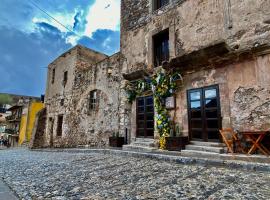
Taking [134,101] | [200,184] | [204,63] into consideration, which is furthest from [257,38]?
[134,101]

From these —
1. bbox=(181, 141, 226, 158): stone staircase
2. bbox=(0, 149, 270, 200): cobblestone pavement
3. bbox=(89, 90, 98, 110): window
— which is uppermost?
bbox=(89, 90, 98, 110): window

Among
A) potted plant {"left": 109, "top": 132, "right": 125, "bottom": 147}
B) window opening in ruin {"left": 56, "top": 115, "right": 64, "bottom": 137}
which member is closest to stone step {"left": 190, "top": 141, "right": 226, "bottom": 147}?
potted plant {"left": 109, "top": 132, "right": 125, "bottom": 147}

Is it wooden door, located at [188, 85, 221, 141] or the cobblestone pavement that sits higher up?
wooden door, located at [188, 85, 221, 141]

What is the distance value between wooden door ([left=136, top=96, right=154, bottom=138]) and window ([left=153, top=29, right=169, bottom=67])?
153 cm

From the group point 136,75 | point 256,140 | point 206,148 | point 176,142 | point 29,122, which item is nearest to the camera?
point 256,140

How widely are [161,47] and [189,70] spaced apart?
82.8 inches

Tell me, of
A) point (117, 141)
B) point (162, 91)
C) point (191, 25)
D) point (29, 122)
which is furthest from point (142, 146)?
point (29, 122)

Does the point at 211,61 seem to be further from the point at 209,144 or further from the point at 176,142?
the point at 176,142

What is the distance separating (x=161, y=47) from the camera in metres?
8.02

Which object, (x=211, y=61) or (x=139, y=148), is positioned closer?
(x=211, y=61)

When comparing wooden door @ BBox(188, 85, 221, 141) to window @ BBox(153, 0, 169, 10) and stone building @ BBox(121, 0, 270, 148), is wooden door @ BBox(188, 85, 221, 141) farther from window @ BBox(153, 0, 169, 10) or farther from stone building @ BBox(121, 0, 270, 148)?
window @ BBox(153, 0, 169, 10)

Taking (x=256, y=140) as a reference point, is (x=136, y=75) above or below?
above

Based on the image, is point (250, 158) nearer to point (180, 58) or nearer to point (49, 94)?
point (180, 58)

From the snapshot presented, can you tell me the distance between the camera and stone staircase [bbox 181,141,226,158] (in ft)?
16.6
